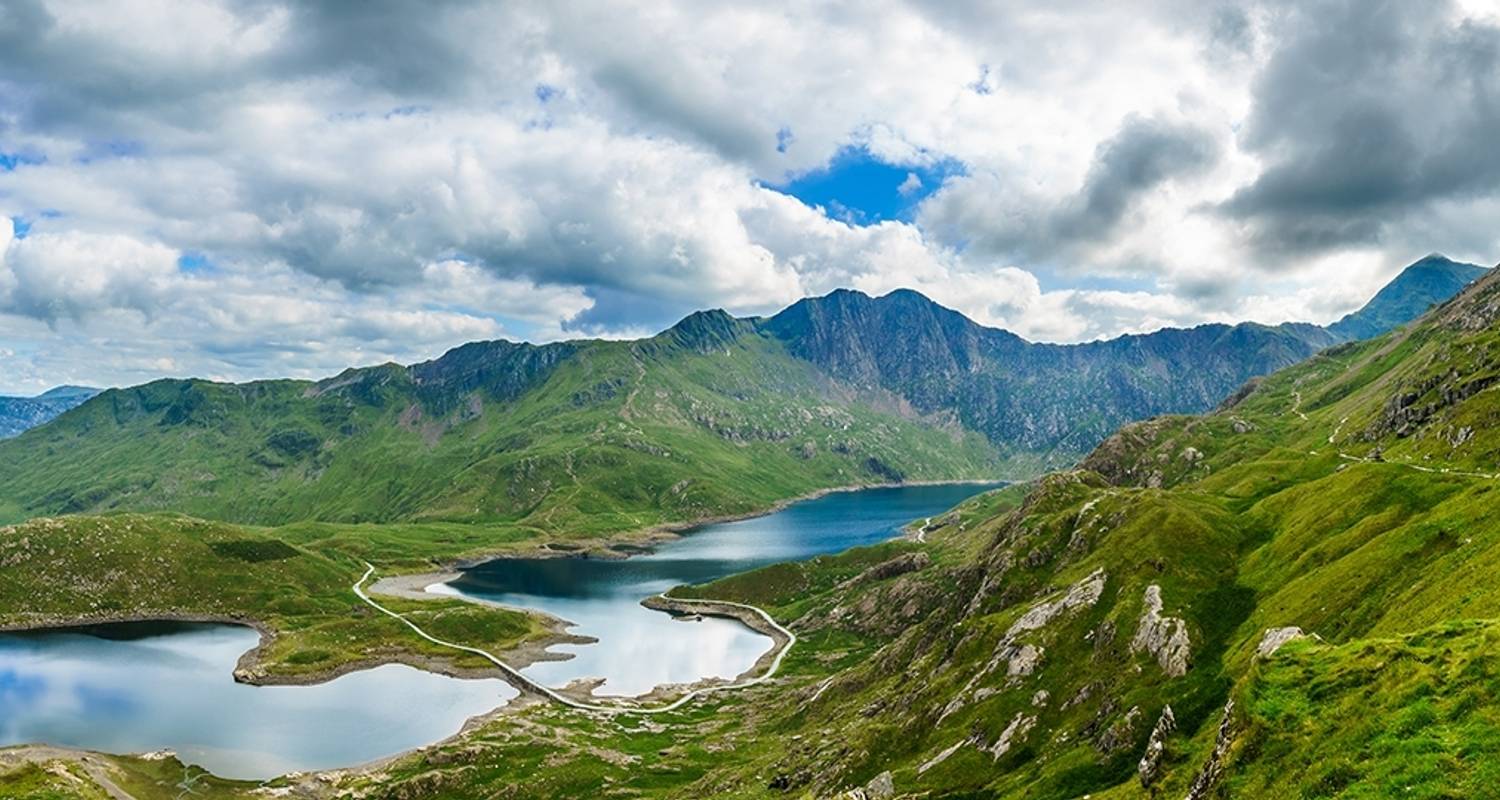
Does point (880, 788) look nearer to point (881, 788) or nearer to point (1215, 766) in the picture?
point (881, 788)

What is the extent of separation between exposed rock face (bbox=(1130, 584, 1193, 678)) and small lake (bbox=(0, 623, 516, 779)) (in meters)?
127

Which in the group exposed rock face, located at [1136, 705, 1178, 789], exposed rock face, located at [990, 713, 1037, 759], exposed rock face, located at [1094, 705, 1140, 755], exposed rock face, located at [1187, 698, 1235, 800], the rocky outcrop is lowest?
the rocky outcrop

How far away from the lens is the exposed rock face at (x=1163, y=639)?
82.4 metres

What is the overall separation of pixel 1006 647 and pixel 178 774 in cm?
13279

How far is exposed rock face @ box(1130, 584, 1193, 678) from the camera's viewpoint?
82.4 meters

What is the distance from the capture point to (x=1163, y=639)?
286 feet

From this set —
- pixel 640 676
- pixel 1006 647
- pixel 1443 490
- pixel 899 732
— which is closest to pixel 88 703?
pixel 640 676

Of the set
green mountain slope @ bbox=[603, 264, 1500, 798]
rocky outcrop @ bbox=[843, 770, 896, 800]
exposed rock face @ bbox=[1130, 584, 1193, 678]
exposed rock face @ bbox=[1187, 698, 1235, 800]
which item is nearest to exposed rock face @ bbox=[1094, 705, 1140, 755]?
green mountain slope @ bbox=[603, 264, 1500, 798]

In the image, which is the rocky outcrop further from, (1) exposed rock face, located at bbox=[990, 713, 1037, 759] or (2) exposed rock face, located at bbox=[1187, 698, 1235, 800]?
(2) exposed rock face, located at bbox=[1187, 698, 1235, 800]

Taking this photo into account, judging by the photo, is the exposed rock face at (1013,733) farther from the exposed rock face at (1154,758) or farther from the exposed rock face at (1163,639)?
the exposed rock face at (1154,758)

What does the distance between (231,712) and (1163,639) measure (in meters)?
178

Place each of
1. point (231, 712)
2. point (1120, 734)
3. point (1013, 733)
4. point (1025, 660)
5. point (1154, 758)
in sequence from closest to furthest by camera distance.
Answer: point (1154, 758) < point (1120, 734) < point (1013, 733) < point (1025, 660) < point (231, 712)

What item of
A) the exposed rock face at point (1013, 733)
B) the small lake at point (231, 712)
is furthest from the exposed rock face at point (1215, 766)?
the small lake at point (231, 712)

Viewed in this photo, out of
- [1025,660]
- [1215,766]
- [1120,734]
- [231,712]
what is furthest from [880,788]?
[231,712]
